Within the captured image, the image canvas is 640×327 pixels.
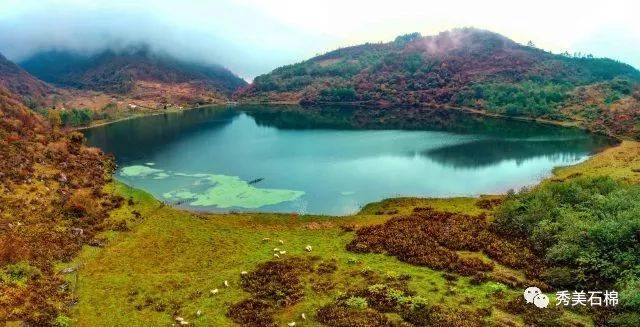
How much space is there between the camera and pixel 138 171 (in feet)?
289

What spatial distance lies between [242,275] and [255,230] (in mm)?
13802

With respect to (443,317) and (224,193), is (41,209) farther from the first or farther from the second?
(443,317)

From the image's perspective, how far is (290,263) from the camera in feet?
129

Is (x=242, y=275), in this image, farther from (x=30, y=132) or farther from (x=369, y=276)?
(x=30, y=132)

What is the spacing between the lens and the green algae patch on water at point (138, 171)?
85.2m

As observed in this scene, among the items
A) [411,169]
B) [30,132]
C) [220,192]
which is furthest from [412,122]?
[30,132]

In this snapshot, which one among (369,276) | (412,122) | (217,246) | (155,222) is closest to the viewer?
(369,276)

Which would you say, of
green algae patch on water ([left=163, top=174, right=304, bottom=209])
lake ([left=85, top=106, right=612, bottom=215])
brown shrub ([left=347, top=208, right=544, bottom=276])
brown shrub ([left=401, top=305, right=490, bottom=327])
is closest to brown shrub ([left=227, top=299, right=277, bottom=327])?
brown shrub ([left=401, top=305, right=490, bottom=327])

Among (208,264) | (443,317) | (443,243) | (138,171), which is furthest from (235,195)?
(443,317)

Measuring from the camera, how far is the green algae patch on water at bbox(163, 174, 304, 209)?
65.4 meters

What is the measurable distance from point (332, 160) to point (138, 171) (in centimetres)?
3775

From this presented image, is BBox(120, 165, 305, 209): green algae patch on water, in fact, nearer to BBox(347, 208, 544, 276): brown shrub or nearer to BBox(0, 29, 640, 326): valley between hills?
BBox(0, 29, 640, 326): valley between hills

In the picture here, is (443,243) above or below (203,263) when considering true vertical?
above

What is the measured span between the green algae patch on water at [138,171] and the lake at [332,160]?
18cm
